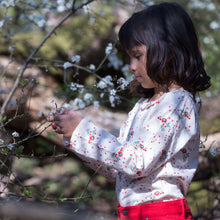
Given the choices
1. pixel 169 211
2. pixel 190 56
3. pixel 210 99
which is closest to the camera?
pixel 169 211

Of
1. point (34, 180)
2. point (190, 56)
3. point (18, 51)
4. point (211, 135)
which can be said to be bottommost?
point (34, 180)

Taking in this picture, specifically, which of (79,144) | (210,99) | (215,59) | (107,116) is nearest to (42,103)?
(107,116)

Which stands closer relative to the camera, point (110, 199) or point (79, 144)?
point (79, 144)

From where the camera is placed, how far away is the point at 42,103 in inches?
126

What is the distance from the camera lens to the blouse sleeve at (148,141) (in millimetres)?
1334

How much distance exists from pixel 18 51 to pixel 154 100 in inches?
106

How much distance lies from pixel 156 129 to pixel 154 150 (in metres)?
0.09

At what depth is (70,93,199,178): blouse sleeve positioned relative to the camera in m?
1.33

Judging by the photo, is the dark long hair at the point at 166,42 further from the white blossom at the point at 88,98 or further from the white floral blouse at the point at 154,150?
the white blossom at the point at 88,98

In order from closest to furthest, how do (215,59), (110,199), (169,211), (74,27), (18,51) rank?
1. (169,211)
2. (110,199)
3. (18,51)
4. (74,27)
5. (215,59)

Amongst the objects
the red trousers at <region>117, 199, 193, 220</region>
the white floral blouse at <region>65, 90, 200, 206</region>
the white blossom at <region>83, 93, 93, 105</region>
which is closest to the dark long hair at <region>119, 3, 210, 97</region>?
the white floral blouse at <region>65, 90, 200, 206</region>

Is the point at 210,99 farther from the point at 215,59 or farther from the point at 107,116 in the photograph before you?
the point at 107,116

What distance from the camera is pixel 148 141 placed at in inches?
53.8

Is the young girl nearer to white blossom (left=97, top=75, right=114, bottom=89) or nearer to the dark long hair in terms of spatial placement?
the dark long hair
